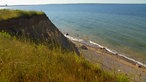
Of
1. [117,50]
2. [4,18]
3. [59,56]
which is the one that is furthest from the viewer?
[117,50]

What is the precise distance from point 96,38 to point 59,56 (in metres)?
38.9

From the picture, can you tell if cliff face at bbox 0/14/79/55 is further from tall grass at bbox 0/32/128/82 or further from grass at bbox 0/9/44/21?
tall grass at bbox 0/32/128/82

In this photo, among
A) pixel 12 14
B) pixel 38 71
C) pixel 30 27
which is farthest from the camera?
pixel 30 27

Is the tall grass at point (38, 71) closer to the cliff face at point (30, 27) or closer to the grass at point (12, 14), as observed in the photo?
the cliff face at point (30, 27)

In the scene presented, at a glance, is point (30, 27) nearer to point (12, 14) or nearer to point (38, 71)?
point (12, 14)

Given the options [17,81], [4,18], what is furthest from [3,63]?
[4,18]

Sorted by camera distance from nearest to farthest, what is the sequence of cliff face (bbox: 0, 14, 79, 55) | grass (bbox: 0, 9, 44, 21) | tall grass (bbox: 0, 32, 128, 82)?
tall grass (bbox: 0, 32, 128, 82) < cliff face (bbox: 0, 14, 79, 55) < grass (bbox: 0, 9, 44, 21)

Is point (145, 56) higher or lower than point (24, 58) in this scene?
lower

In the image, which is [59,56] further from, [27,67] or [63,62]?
[27,67]

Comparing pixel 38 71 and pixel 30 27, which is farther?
pixel 30 27

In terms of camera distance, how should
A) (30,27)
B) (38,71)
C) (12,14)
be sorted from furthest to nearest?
(30,27) → (12,14) → (38,71)

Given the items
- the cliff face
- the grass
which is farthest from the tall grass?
the grass

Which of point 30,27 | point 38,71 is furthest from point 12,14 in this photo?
point 38,71

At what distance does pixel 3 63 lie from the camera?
3.63m
